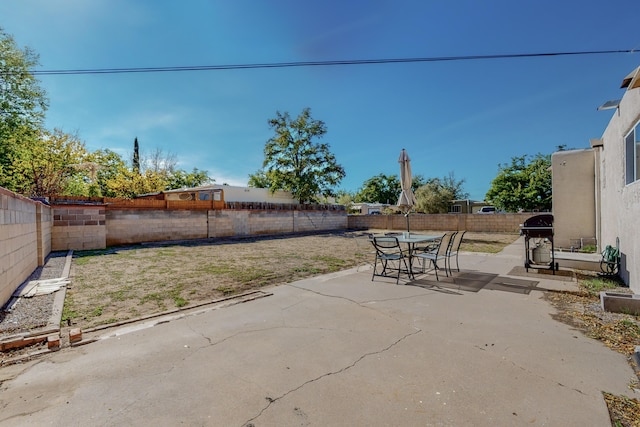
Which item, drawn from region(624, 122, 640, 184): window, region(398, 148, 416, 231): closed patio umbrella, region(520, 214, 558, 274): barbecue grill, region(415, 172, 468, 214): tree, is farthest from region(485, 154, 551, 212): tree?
region(624, 122, 640, 184): window

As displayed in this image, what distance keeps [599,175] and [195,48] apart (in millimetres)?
13394

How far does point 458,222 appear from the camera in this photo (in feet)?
60.2

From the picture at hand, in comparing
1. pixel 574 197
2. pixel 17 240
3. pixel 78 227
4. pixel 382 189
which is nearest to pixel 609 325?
pixel 574 197

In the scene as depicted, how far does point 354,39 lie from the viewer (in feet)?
30.9

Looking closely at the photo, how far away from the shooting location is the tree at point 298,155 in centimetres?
2262

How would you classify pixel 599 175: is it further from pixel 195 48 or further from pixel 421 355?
pixel 195 48

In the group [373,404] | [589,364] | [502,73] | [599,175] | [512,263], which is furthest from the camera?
[502,73]

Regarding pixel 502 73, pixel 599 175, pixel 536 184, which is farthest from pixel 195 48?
pixel 536 184

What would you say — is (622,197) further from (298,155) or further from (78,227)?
(298,155)

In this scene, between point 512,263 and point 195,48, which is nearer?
point 512,263

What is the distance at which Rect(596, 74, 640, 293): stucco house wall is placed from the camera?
14.7 ft

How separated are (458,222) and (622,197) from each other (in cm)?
1352

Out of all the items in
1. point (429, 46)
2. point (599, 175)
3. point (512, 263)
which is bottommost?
point (512, 263)

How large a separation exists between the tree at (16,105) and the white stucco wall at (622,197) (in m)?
24.2
